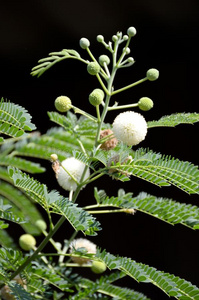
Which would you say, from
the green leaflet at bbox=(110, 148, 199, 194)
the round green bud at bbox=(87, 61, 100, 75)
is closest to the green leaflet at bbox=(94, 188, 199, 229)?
the green leaflet at bbox=(110, 148, 199, 194)

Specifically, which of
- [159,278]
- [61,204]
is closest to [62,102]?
[61,204]

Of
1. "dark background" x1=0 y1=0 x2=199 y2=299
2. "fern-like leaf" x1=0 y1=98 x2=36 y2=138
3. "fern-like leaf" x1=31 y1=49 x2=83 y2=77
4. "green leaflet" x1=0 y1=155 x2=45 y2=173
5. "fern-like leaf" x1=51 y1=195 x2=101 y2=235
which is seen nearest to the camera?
"fern-like leaf" x1=51 y1=195 x2=101 y2=235

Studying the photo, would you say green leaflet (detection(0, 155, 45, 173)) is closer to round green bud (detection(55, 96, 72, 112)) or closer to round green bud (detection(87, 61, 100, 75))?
round green bud (detection(55, 96, 72, 112))

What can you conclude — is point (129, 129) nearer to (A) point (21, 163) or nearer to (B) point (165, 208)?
(B) point (165, 208)

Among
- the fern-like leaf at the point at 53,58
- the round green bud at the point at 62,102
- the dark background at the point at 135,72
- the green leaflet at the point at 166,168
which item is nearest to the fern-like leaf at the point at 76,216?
the green leaflet at the point at 166,168

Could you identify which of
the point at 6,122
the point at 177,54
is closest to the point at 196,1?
the point at 177,54

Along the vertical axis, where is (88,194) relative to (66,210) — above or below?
above

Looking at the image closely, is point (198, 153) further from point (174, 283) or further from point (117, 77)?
point (174, 283)
